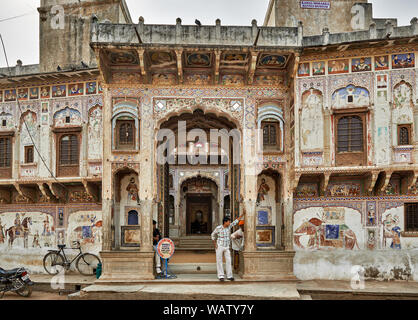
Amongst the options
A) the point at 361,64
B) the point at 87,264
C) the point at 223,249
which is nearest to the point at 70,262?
the point at 87,264

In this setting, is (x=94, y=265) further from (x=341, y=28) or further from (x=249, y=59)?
(x=341, y=28)

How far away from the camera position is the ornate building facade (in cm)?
1209

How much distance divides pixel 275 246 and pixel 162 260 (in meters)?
3.52

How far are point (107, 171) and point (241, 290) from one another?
5158 mm

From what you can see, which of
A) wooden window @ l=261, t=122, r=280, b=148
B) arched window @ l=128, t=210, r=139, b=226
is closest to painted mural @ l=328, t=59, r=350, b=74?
wooden window @ l=261, t=122, r=280, b=148

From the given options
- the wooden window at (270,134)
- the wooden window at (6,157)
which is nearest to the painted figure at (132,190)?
the wooden window at (270,134)

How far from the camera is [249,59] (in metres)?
12.3

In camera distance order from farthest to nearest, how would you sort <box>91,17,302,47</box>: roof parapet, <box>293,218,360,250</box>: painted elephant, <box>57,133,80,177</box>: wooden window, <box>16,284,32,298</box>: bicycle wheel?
<box>57,133,80,177</box>: wooden window, <box>16,284,32,298</box>: bicycle wheel, <box>293,218,360,250</box>: painted elephant, <box>91,17,302,47</box>: roof parapet

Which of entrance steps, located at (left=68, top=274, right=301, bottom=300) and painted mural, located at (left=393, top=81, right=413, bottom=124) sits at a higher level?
painted mural, located at (left=393, top=81, right=413, bottom=124)

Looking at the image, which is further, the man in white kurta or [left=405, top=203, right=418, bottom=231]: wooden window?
[left=405, top=203, right=418, bottom=231]: wooden window

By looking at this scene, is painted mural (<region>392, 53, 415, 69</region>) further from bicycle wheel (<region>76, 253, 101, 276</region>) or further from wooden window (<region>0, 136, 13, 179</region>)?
wooden window (<region>0, 136, 13, 179</region>)

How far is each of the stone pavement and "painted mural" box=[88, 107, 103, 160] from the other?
4246 mm

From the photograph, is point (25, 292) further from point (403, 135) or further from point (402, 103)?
point (402, 103)

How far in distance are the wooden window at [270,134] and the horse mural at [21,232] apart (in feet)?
28.1
